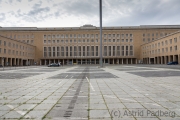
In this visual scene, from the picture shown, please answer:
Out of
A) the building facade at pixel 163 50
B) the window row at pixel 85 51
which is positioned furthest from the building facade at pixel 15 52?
the building facade at pixel 163 50

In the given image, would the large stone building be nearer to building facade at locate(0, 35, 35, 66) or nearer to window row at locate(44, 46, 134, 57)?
window row at locate(44, 46, 134, 57)

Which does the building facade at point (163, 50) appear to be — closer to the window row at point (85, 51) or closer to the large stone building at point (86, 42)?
the large stone building at point (86, 42)

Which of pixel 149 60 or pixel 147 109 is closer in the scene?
pixel 147 109

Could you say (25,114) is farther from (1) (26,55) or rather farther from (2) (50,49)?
(2) (50,49)

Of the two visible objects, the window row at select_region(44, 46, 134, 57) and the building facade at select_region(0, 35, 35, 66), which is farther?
the window row at select_region(44, 46, 134, 57)

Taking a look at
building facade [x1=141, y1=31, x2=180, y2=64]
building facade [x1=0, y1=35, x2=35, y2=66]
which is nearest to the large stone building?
building facade [x1=141, y1=31, x2=180, y2=64]

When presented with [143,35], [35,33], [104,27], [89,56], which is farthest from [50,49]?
[143,35]

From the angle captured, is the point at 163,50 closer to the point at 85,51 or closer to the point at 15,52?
the point at 85,51

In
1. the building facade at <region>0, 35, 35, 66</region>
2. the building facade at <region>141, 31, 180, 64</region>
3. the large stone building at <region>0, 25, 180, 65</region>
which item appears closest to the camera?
the building facade at <region>0, 35, 35, 66</region>

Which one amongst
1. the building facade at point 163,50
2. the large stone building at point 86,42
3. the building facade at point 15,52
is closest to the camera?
the building facade at point 15,52

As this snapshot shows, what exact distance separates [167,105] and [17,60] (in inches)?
3047

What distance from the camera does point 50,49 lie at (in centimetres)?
9412

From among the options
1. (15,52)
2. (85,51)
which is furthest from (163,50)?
(15,52)

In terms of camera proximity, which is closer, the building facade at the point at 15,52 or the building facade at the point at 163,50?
the building facade at the point at 15,52
